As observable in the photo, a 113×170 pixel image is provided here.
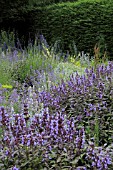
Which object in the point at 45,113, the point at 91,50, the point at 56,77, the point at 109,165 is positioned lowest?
the point at 91,50

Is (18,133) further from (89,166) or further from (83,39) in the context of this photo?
(83,39)

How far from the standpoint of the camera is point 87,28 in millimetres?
10484

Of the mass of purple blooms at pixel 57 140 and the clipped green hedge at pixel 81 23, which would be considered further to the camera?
the clipped green hedge at pixel 81 23

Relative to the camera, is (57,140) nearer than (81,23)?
Yes

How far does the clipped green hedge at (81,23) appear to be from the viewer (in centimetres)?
1009

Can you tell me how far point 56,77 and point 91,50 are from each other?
483 cm

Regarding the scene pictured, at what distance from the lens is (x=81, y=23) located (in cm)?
1066

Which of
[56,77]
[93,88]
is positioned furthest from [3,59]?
[93,88]

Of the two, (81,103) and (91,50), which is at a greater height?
(81,103)

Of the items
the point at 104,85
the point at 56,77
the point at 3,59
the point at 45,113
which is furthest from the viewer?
the point at 3,59

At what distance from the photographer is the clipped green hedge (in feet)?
33.1

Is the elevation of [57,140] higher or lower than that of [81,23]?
higher

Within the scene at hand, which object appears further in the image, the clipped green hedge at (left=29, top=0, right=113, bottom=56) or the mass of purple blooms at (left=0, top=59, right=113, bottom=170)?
the clipped green hedge at (left=29, top=0, right=113, bottom=56)

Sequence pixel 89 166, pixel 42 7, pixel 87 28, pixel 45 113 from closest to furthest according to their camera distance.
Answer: pixel 89 166
pixel 45 113
pixel 87 28
pixel 42 7
